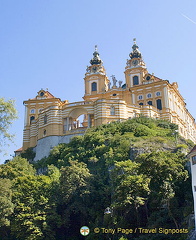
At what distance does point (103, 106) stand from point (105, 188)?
69.9 ft

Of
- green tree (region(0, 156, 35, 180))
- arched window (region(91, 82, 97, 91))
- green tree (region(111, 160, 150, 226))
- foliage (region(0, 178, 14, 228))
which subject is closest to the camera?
green tree (region(111, 160, 150, 226))

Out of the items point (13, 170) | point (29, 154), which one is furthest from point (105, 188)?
point (29, 154)

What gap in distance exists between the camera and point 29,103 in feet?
231

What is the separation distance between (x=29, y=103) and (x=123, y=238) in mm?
44948

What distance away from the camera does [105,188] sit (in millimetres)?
38875

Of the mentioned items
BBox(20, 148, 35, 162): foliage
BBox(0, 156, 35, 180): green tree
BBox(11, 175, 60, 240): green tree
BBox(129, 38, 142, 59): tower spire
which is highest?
BBox(129, 38, 142, 59): tower spire

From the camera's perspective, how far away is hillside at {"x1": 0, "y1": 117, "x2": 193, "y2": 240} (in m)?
30.8

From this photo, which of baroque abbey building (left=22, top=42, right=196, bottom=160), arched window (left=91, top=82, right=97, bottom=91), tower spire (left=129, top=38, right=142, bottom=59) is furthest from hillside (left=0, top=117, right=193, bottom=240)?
tower spire (left=129, top=38, right=142, bottom=59)

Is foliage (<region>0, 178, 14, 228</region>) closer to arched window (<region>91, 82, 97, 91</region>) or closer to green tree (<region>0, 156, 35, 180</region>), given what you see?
green tree (<region>0, 156, 35, 180</region>)

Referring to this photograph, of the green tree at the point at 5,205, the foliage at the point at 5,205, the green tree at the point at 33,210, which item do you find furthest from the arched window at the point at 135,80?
the foliage at the point at 5,205

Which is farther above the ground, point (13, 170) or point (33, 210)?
point (13, 170)

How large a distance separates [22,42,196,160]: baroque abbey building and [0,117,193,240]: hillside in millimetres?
4555

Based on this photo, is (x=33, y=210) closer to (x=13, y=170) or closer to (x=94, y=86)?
(x=13, y=170)

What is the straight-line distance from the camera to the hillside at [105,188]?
101ft
